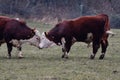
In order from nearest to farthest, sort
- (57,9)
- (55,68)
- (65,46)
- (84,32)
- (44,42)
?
(55,68)
(84,32)
(65,46)
(44,42)
(57,9)

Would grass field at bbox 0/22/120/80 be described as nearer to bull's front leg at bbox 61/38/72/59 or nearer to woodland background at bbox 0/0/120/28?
bull's front leg at bbox 61/38/72/59

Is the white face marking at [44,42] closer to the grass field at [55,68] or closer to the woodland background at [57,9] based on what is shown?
the grass field at [55,68]

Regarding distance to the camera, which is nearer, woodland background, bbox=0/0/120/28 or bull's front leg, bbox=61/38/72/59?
bull's front leg, bbox=61/38/72/59

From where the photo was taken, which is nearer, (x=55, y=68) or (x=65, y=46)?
(x=55, y=68)

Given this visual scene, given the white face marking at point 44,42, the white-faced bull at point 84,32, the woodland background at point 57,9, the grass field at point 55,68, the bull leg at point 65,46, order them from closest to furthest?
1. the grass field at point 55,68
2. the white-faced bull at point 84,32
3. the bull leg at point 65,46
4. the white face marking at point 44,42
5. the woodland background at point 57,9

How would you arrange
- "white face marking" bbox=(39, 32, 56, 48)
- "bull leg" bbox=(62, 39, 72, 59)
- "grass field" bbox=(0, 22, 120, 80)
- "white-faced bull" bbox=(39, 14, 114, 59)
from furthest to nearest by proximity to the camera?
"white face marking" bbox=(39, 32, 56, 48)
"bull leg" bbox=(62, 39, 72, 59)
"white-faced bull" bbox=(39, 14, 114, 59)
"grass field" bbox=(0, 22, 120, 80)

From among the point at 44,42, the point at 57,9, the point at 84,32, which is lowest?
the point at 57,9

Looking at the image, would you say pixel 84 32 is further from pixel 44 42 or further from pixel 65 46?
pixel 44 42

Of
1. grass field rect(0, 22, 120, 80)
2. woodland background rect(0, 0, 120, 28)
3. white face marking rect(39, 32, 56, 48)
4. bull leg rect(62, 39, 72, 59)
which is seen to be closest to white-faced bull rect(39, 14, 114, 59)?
bull leg rect(62, 39, 72, 59)

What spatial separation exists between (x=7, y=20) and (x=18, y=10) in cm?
2184

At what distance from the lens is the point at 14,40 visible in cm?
1504

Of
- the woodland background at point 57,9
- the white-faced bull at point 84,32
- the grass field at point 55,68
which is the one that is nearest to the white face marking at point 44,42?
the white-faced bull at point 84,32

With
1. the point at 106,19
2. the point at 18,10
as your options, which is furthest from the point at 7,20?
the point at 18,10

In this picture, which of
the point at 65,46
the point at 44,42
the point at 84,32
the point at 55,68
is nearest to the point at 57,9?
the point at 44,42
